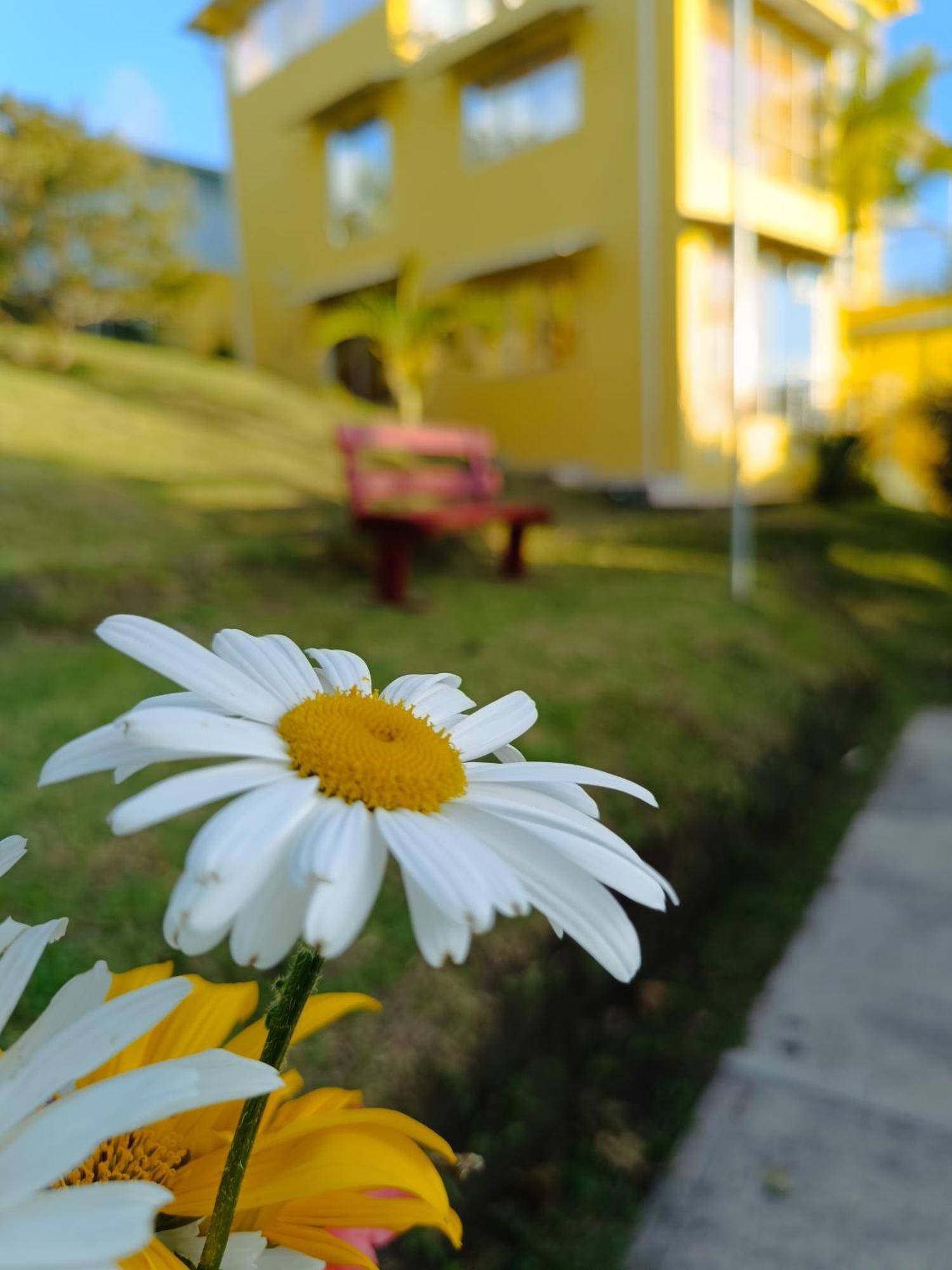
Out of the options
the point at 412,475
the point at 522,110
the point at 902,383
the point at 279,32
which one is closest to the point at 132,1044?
the point at 412,475

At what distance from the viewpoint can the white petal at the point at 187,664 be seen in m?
0.50

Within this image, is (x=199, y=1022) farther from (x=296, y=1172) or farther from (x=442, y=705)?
(x=442, y=705)

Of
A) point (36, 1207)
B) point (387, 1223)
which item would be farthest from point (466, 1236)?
point (36, 1207)

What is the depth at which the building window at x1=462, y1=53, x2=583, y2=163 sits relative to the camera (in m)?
11.0

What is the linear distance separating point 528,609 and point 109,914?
11.4 ft

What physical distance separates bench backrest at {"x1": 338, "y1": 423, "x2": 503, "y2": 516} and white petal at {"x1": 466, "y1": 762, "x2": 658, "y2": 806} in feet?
16.1

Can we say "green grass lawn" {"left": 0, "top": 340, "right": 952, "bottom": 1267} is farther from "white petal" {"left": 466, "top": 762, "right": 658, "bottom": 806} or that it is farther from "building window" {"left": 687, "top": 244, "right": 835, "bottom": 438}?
"building window" {"left": 687, "top": 244, "right": 835, "bottom": 438}

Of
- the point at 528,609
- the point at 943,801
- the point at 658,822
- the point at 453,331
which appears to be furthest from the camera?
the point at 453,331

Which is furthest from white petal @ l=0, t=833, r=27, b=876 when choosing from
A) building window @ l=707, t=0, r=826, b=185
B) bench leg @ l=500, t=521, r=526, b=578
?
building window @ l=707, t=0, r=826, b=185

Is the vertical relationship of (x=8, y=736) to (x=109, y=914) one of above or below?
above

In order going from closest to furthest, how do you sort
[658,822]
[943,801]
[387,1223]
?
[387,1223], [658,822], [943,801]

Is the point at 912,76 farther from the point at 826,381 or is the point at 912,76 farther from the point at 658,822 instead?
the point at 658,822

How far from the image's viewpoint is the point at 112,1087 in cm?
38

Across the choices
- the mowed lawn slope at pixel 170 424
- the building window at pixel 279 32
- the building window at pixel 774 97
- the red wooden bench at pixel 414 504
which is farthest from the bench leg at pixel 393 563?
the building window at pixel 279 32
